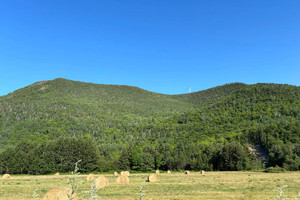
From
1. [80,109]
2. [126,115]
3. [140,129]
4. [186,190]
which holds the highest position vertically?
[80,109]

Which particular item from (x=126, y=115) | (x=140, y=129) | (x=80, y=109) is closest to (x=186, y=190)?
(x=140, y=129)

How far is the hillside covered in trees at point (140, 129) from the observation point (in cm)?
6250

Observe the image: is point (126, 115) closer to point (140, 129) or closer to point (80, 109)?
point (140, 129)

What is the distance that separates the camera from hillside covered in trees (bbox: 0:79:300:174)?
62500mm

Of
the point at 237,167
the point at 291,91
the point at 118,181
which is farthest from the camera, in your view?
the point at 291,91

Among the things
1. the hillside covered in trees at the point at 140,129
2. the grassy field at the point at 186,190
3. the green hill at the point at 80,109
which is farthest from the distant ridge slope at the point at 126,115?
the grassy field at the point at 186,190

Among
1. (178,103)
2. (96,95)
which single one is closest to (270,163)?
(178,103)

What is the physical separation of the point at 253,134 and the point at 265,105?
133ft

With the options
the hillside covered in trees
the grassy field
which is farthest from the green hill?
the grassy field

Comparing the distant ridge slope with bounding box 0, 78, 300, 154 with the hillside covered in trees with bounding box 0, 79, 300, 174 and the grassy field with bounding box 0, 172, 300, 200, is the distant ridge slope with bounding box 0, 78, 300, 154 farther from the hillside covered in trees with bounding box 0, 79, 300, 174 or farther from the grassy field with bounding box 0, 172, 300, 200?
the grassy field with bounding box 0, 172, 300, 200

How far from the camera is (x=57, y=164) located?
62.8m

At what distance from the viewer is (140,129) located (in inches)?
4496

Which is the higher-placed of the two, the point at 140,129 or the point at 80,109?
the point at 80,109

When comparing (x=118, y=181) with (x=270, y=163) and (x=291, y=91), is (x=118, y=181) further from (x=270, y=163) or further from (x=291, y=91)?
(x=291, y=91)
